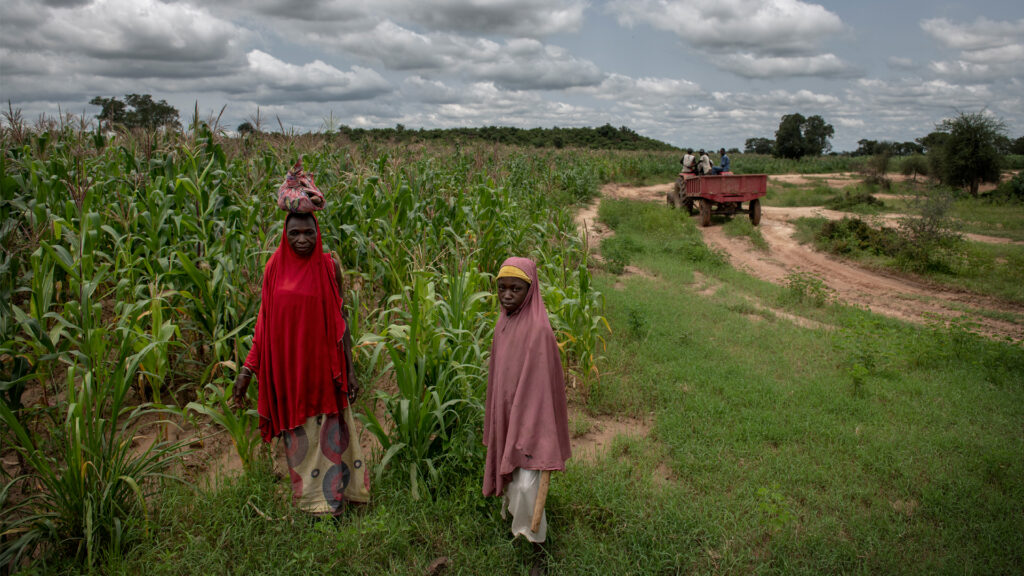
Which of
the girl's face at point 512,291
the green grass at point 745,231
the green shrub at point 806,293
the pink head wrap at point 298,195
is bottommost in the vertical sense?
the green shrub at point 806,293

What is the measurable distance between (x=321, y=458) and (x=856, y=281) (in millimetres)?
9872

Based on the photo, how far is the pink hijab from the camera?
9.06 ft

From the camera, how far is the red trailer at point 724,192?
46.3 feet

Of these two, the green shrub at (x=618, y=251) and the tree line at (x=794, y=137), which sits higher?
the tree line at (x=794, y=137)

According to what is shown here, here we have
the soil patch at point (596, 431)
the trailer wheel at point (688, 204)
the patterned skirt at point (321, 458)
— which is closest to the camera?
the patterned skirt at point (321, 458)

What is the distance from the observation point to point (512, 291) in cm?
281

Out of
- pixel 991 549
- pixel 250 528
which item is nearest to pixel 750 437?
pixel 991 549

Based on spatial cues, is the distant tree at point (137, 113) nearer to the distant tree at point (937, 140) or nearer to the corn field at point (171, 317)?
the corn field at point (171, 317)

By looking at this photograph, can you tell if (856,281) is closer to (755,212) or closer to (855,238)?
(855,238)

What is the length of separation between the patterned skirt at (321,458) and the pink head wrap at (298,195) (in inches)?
46.4

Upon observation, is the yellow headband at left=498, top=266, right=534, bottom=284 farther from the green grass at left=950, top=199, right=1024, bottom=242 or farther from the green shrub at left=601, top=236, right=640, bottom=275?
the green grass at left=950, top=199, right=1024, bottom=242

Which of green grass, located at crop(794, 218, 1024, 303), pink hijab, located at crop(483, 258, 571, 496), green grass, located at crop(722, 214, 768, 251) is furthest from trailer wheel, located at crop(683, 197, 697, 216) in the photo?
pink hijab, located at crop(483, 258, 571, 496)

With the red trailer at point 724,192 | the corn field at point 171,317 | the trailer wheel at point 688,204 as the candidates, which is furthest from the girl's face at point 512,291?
the trailer wheel at point 688,204

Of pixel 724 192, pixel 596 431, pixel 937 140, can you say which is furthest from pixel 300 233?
pixel 937 140
